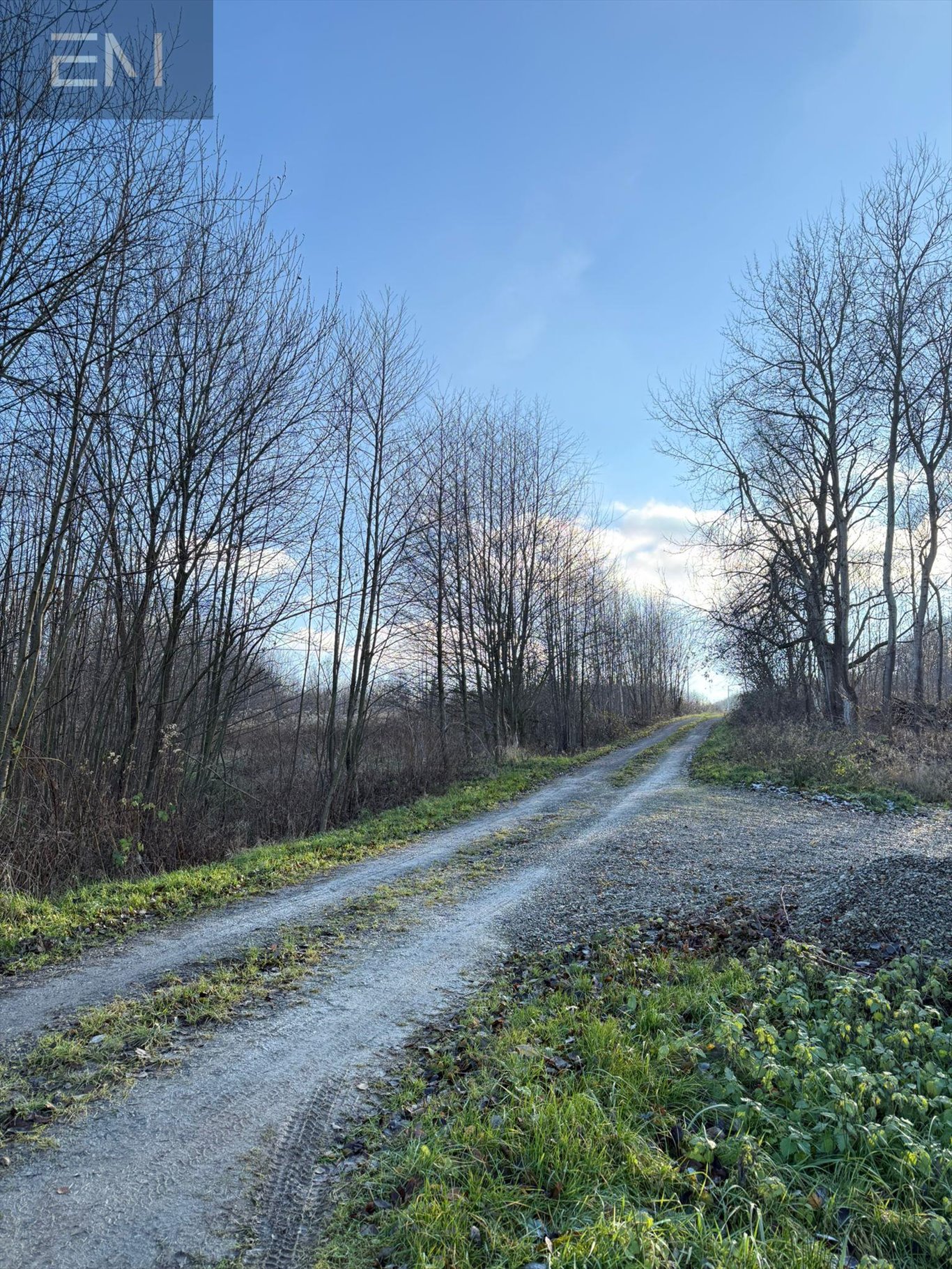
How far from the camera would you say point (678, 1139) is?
3.09 m

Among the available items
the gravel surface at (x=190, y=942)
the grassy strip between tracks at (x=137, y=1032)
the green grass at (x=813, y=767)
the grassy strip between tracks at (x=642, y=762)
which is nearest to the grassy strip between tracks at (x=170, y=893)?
the gravel surface at (x=190, y=942)

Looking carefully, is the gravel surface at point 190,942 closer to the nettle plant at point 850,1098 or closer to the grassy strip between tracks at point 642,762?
the nettle plant at point 850,1098

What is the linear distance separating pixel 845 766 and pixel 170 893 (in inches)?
506

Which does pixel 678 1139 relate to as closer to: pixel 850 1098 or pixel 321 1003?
pixel 850 1098

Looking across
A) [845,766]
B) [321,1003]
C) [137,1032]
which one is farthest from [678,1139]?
[845,766]

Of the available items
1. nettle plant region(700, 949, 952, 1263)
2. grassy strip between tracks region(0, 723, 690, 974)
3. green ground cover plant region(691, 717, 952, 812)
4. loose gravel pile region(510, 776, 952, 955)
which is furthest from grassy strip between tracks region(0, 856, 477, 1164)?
green ground cover plant region(691, 717, 952, 812)

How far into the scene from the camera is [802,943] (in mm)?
4969

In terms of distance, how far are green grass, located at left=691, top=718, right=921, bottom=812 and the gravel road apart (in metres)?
1.70

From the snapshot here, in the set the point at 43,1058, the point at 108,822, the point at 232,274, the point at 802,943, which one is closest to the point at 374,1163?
the point at 43,1058

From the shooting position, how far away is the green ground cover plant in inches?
502

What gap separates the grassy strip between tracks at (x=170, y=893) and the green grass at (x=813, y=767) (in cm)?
677

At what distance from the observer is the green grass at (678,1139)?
2494mm

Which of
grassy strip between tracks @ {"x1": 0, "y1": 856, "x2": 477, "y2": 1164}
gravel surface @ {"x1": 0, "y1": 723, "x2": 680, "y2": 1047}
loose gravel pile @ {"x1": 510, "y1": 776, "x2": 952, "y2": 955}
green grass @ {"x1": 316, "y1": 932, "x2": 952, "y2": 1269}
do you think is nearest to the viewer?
green grass @ {"x1": 316, "y1": 932, "x2": 952, "y2": 1269}

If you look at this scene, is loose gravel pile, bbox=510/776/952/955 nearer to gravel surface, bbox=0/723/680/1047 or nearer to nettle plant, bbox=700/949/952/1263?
nettle plant, bbox=700/949/952/1263
